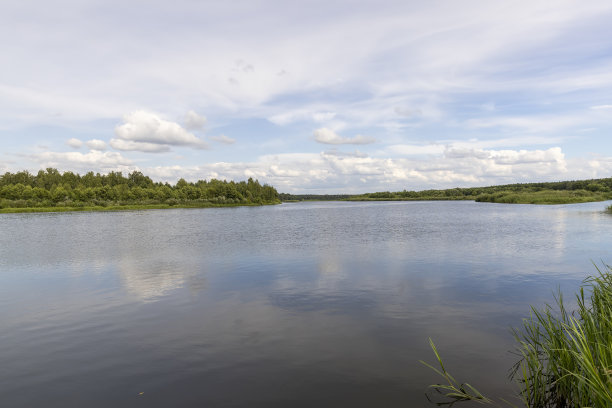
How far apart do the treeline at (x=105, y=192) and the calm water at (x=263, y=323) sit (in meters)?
117

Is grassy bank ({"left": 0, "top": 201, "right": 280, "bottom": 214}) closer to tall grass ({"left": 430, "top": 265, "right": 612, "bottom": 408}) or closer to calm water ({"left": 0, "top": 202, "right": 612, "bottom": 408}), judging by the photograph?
calm water ({"left": 0, "top": 202, "right": 612, "bottom": 408})

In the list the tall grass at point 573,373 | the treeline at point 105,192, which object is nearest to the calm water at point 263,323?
the tall grass at point 573,373

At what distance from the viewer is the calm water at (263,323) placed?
27.2 feet

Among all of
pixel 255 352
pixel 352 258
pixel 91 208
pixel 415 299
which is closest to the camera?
pixel 255 352

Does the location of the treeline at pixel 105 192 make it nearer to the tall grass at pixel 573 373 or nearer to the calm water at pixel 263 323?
the calm water at pixel 263 323

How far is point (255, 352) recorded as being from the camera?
33.3 feet

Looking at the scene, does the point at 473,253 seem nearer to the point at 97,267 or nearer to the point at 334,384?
the point at 334,384

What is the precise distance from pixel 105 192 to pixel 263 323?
485 ft

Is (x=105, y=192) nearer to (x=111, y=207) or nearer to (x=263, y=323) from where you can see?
(x=111, y=207)

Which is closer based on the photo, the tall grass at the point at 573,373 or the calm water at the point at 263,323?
the tall grass at the point at 573,373

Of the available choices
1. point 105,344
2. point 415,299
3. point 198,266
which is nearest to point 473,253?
point 415,299

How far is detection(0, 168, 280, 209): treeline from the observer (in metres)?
122

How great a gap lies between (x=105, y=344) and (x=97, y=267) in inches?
555

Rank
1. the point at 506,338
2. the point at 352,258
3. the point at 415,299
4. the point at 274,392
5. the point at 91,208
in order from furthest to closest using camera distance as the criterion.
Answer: the point at 91,208
the point at 352,258
the point at 415,299
the point at 506,338
the point at 274,392
